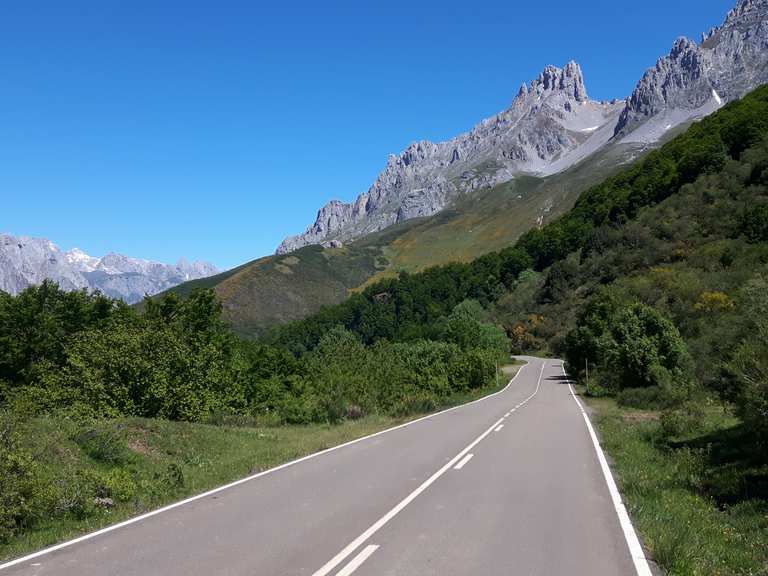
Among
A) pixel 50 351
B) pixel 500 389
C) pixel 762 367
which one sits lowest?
pixel 500 389

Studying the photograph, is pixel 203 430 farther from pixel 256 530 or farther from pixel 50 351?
pixel 50 351

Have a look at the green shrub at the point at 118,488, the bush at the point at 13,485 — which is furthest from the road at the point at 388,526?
the green shrub at the point at 118,488

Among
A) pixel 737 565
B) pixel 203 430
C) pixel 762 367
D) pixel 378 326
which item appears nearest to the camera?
pixel 737 565

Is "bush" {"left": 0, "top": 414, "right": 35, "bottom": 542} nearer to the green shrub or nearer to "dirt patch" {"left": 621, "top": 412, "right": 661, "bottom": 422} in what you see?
the green shrub

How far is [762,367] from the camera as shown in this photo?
10.3 meters

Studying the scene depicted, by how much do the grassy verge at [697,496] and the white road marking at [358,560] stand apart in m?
3.19

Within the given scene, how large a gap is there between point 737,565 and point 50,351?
163 ft

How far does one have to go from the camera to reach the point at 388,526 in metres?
7.82

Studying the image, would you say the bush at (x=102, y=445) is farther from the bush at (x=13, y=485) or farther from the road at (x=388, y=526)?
the bush at (x=13, y=485)

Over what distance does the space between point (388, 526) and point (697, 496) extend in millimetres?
6347

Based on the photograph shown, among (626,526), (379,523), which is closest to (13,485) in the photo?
(379,523)

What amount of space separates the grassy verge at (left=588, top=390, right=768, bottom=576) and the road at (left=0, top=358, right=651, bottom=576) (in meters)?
0.40

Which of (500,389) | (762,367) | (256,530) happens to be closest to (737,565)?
(762,367)

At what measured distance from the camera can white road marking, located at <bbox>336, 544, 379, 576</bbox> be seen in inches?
238
